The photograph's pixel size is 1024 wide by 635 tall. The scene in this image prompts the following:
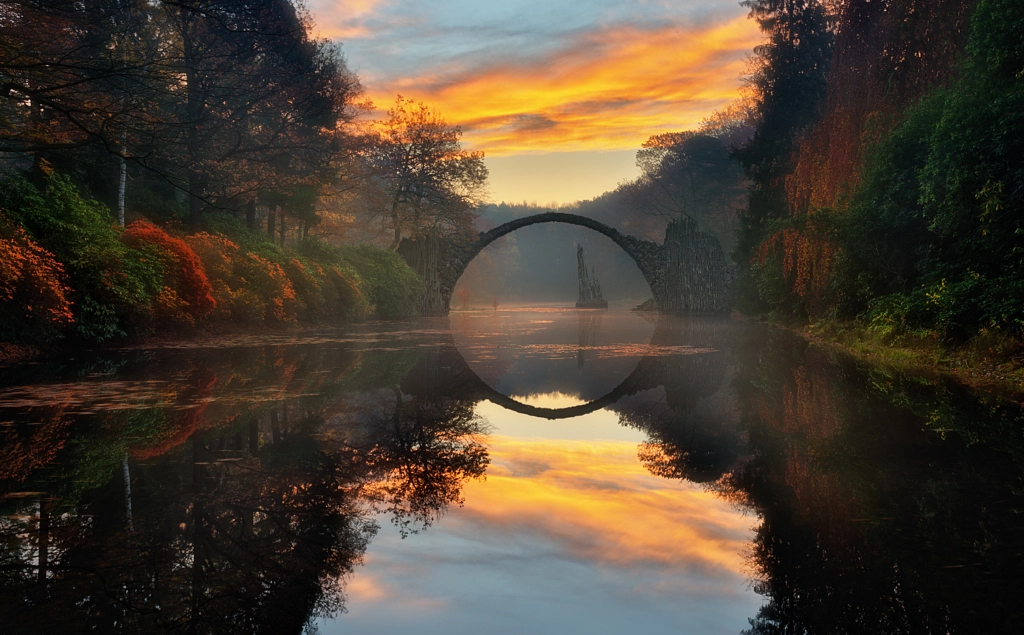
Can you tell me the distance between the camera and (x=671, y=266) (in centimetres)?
4025

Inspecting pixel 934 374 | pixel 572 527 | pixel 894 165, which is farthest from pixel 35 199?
pixel 894 165

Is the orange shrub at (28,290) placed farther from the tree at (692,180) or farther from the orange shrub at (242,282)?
the tree at (692,180)

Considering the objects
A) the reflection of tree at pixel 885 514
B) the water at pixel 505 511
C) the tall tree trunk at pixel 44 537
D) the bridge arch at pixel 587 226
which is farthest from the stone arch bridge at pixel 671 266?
the tall tree trunk at pixel 44 537

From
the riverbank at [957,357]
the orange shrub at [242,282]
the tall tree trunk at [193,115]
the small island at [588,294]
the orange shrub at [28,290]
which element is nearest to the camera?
the riverbank at [957,357]

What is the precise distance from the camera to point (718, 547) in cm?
414

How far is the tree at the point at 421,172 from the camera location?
4472 cm

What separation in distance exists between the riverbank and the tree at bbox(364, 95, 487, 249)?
104ft

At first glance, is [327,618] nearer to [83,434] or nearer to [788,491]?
[788,491]

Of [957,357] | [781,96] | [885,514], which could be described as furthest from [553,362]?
[781,96]

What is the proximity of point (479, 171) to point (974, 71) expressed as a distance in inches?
1350

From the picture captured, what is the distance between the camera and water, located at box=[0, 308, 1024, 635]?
3.28 metres

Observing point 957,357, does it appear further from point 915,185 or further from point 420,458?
point 420,458

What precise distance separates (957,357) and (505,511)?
1026 cm

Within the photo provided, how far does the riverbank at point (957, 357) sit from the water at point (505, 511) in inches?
44.2
